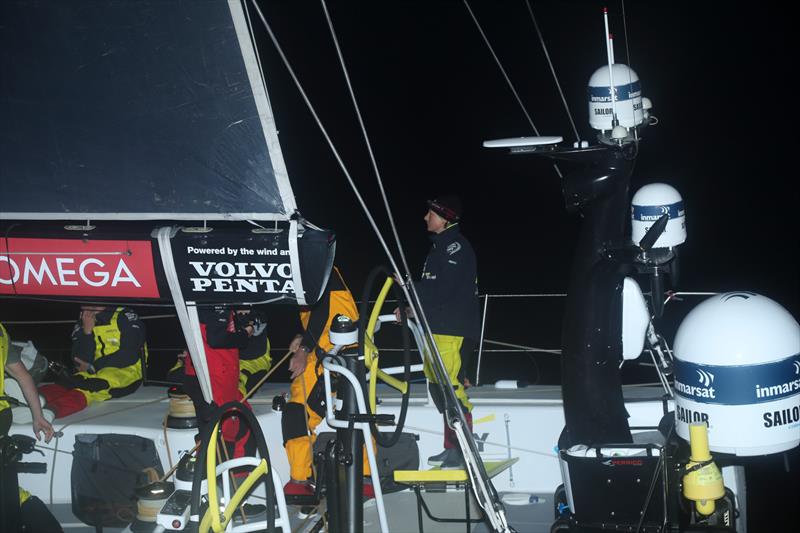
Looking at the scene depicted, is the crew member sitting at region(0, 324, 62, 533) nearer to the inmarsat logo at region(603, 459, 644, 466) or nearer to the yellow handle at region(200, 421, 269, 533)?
the yellow handle at region(200, 421, 269, 533)

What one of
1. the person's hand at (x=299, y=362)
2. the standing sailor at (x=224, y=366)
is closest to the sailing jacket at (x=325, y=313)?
the person's hand at (x=299, y=362)

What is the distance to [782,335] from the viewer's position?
4.55 metres

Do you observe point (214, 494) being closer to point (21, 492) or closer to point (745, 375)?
point (21, 492)

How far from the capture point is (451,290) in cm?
604

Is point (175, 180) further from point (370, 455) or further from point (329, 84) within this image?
point (329, 84)

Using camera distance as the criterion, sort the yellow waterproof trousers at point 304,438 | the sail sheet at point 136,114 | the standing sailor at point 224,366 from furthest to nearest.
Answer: the yellow waterproof trousers at point 304,438 → the standing sailor at point 224,366 → the sail sheet at point 136,114

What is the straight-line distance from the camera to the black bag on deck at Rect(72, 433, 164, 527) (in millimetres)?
5902

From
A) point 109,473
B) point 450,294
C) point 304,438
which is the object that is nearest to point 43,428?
point 109,473

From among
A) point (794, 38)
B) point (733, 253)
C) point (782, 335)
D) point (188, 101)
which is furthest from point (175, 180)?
point (794, 38)

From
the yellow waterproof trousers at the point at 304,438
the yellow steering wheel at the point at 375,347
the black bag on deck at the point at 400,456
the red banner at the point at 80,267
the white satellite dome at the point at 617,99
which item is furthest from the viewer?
the black bag on deck at the point at 400,456

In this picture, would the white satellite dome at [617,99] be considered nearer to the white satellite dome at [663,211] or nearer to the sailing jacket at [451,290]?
the white satellite dome at [663,211]

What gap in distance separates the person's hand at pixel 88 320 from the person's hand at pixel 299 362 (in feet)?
4.43

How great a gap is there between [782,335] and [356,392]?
1.67 metres

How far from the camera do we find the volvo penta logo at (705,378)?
456 centimetres
